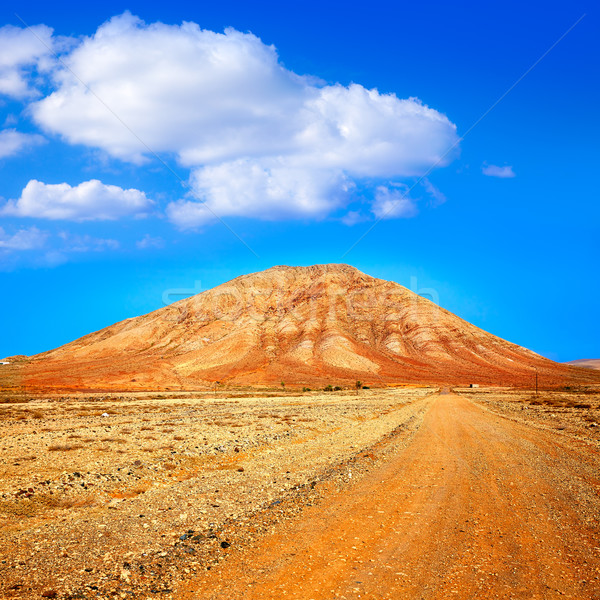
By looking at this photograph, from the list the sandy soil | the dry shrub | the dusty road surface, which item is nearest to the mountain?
the sandy soil

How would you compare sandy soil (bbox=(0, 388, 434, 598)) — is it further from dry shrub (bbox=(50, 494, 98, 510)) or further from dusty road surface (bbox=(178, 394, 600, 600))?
dusty road surface (bbox=(178, 394, 600, 600))

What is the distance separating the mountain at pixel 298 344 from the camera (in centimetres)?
10044

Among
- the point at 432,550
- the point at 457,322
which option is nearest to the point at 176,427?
the point at 432,550

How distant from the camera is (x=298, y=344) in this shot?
12375cm

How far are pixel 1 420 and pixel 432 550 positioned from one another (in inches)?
1167

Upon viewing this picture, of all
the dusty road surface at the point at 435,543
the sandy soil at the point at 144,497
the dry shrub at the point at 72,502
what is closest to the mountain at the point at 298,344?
the sandy soil at the point at 144,497

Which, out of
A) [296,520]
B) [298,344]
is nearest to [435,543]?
[296,520]

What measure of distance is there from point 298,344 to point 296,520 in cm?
11540

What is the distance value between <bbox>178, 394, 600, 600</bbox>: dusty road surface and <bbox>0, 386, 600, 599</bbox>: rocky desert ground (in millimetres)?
33

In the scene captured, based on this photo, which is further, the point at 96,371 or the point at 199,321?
the point at 199,321

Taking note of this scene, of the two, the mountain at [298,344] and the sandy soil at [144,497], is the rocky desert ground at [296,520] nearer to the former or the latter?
the sandy soil at [144,497]

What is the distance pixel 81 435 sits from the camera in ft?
64.0

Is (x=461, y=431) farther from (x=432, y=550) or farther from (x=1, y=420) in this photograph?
(x=1, y=420)

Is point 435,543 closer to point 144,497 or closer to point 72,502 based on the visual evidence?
point 144,497
